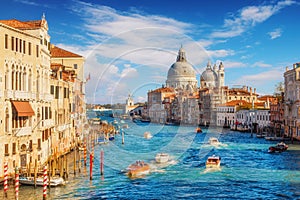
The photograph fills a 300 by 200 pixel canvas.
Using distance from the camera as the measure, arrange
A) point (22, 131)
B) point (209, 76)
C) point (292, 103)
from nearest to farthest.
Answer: point (22, 131)
point (292, 103)
point (209, 76)

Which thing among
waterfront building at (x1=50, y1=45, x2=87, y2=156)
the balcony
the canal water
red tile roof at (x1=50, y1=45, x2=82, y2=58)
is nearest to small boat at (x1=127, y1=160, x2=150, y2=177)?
the canal water

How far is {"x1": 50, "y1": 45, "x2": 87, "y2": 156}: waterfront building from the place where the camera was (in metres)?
17.6

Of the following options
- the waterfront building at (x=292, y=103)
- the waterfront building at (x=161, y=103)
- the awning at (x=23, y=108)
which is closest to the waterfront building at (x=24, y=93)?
the awning at (x=23, y=108)

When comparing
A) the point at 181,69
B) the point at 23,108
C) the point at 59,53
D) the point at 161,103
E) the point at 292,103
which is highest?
the point at 181,69

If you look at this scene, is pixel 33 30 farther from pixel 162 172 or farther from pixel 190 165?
pixel 190 165

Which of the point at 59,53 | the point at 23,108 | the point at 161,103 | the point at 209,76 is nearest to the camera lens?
the point at 23,108

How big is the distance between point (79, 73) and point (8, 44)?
12.9 m

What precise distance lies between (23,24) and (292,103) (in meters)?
21.2

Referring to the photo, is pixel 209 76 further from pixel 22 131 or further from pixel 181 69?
pixel 22 131

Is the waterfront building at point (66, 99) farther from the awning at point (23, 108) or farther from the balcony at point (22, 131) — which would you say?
the awning at point (23, 108)

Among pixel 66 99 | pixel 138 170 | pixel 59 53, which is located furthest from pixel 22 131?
pixel 59 53

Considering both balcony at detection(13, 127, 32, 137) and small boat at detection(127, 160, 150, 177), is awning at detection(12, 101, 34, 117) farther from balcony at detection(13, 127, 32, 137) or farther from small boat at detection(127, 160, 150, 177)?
small boat at detection(127, 160, 150, 177)

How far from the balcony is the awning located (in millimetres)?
A: 481

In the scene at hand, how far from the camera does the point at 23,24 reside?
14523mm
